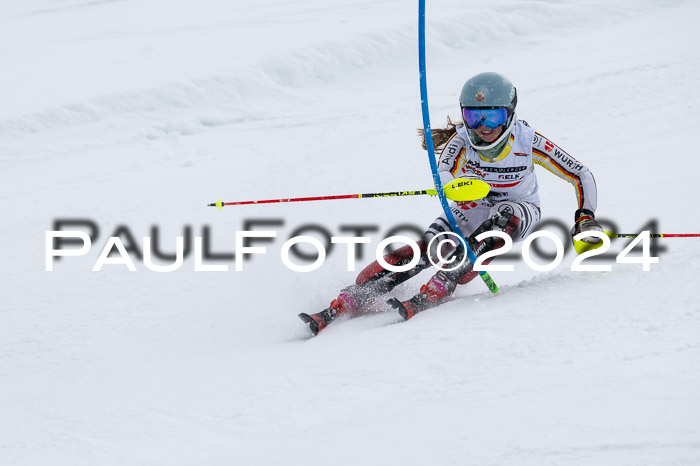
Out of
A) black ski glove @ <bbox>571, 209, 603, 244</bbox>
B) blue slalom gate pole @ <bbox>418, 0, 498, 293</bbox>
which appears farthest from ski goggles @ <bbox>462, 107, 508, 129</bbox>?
black ski glove @ <bbox>571, 209, 603, 244</bbox>

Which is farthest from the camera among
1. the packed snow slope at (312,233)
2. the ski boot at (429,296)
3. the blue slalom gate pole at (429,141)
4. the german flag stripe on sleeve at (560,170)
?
the german flag stripe on sleeve at (560,170)

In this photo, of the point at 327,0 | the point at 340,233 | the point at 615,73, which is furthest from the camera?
the point at 327,0

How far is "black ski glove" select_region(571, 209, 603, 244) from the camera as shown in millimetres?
4004

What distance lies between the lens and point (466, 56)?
1020cm

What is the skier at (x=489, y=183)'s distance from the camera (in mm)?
4055

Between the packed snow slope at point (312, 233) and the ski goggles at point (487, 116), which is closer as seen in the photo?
the packed snow slope at point (312, 233)

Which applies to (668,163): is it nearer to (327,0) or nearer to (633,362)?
(633,362)

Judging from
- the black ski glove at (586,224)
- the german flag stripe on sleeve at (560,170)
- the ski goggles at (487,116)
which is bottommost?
the black ski glove at (586,224)

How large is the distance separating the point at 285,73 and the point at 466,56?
2.47 metres

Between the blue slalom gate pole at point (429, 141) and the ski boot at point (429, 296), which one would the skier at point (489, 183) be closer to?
the ski boot at point (429, 296)

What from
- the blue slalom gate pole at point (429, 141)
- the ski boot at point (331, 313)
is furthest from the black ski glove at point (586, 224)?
the ski boot at point (331, 313)

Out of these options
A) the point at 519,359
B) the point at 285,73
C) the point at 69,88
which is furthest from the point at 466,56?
the point at 519,359

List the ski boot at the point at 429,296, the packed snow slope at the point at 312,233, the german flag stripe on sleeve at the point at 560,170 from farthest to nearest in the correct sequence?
the german flag stripe on sleeve at the point at 560,170 → the ski boot at the point at 429,296 → the packed snow slope at the point at 312,233

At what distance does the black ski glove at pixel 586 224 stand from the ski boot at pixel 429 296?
2.40ft
